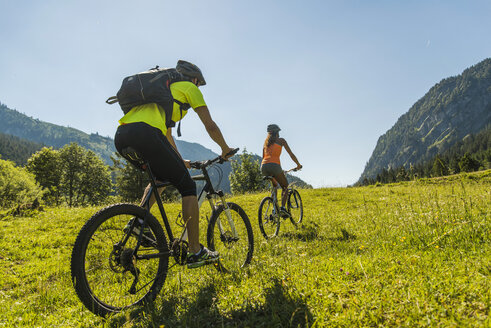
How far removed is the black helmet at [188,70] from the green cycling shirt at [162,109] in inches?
24.0

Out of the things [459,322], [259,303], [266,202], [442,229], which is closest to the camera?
[459,322]

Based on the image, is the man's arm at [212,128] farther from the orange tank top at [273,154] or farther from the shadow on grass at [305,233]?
the orange tank top at [273,154]

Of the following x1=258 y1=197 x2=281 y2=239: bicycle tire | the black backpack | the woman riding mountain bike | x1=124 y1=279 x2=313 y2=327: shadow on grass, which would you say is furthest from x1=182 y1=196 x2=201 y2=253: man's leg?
the woman riding mountain bike

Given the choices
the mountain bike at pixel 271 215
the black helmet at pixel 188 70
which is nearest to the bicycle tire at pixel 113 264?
the black helmet at pixel 188 70

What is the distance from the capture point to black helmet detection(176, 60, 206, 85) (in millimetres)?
4195

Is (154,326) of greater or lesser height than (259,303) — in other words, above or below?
below

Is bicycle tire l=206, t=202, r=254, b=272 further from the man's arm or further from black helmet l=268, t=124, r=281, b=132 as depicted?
black helmet l=268, t=124, r=281, b=132

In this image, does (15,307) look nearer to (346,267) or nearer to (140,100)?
(140,100)

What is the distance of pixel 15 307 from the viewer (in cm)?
365

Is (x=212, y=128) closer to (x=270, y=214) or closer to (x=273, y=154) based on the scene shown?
(x=270, y=214)

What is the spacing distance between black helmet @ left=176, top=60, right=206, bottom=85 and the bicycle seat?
1649 millimetres

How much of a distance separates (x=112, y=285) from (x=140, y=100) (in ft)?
7.62

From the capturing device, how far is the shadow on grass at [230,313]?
2.51 metres

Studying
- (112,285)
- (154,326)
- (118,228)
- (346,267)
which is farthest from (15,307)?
(346,267)
